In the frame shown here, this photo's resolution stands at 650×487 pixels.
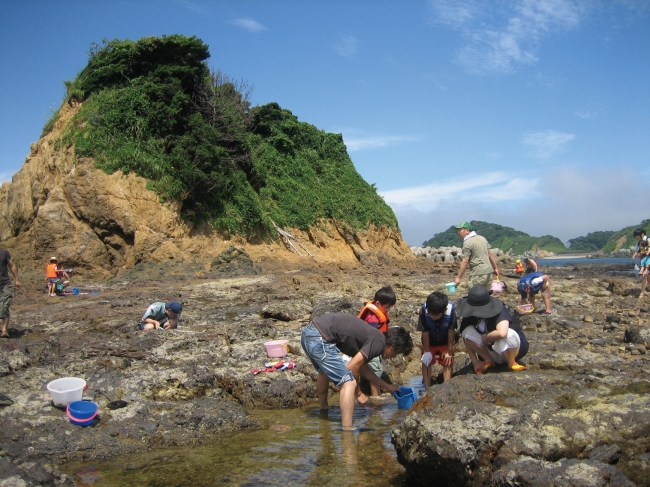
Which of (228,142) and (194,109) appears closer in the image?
(194,109)

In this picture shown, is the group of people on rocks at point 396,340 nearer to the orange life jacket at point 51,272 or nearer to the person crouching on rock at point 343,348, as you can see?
the person crouching on rock at point 343,348

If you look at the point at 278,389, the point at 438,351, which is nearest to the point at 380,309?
the point at 438,351

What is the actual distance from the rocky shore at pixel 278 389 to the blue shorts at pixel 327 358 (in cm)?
109

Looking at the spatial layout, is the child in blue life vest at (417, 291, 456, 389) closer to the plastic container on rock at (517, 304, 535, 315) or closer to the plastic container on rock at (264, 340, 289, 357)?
the plastic container on rock at (264, 340, 289, 357)

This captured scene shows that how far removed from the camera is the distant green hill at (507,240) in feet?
440

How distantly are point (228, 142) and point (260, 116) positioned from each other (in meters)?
6.78

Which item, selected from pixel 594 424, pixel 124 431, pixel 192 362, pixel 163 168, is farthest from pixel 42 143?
pixel 594 424

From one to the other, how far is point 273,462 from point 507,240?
5661 inches

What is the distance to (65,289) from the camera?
15.4 m

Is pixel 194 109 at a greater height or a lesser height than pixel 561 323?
greater

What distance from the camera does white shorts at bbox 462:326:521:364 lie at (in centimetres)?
608

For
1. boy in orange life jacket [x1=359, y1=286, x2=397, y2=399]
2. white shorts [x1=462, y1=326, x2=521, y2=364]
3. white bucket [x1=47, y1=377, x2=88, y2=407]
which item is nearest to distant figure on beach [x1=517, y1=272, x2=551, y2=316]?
white shorts [x1=462, y1=326, x2=521, y2=364]

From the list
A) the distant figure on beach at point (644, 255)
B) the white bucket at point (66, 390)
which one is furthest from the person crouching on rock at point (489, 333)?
the distant figure on beach at point (644, 255)

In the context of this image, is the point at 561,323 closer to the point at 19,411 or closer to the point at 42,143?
the point at 19,411
